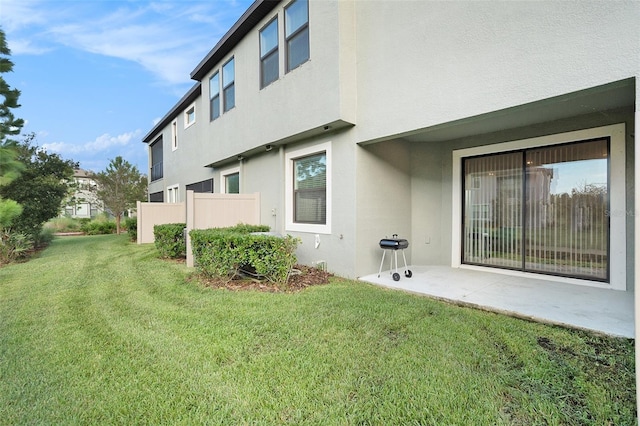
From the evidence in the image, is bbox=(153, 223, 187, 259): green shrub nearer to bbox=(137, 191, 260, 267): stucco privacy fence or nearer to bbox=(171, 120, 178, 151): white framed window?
bbox=(137, 191, 260, 267): stucco privacy fence

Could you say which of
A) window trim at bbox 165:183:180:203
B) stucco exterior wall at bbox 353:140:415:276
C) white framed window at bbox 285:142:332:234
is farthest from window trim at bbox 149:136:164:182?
stucco exterior wall at bbox 353:140:415:276

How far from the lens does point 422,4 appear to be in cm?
486

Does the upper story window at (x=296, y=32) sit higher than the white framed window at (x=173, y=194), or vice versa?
the upper story window at (x=296, y=32)

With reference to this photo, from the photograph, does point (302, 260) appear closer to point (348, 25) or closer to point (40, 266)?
point (348, 25)

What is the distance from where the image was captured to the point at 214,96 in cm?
1103

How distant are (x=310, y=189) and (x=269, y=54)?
12.6 ft

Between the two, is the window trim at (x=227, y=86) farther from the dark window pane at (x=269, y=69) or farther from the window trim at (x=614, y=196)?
the window trim at (x=614, y=196)

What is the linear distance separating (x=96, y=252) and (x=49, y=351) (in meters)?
8.70

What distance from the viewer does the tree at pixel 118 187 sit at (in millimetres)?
20172

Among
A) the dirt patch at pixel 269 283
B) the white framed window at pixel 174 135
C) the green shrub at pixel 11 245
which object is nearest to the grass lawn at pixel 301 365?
the dirt patch at pixel 269 283

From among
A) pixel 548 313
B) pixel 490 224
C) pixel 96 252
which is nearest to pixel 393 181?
pixel 490 224

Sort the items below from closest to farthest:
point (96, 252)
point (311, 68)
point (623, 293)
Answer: point (623, 293) → point (311, 68) → point (96, 252)

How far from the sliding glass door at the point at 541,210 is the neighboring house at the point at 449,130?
0.02 metres

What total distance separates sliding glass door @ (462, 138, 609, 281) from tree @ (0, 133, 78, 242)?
1348 centimetres
